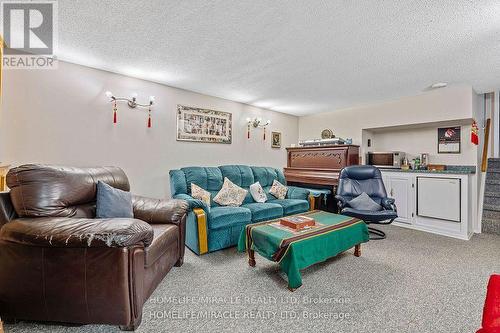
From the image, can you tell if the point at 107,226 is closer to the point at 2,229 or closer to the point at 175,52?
the point at 2,229

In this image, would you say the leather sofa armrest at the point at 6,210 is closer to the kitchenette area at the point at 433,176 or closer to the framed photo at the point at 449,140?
the kitchenette area at the point at 433,176

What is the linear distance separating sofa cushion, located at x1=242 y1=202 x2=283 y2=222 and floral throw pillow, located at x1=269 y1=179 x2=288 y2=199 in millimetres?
579

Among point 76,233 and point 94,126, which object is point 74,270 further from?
point 94,126

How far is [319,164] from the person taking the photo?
4.77 metres

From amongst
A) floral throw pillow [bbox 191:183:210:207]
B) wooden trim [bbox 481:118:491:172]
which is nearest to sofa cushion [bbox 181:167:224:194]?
floral throw pillow [bbox 191:183:210:207]

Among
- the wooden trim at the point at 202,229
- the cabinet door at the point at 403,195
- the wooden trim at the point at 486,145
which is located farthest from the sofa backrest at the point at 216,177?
the wooden trim at the point at 486,145

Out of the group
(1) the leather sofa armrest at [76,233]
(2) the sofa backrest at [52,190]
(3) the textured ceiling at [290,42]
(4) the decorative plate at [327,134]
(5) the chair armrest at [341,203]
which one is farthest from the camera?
(4) the decorative plate at [327,134]

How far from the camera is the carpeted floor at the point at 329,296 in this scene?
1.56 meters

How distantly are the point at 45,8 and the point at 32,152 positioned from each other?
154cm

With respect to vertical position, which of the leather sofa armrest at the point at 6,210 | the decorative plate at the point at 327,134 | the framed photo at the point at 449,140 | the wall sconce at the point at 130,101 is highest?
the wall sconce at the point at 130,101

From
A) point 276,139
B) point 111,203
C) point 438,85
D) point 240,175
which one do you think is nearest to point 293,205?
point 240,175

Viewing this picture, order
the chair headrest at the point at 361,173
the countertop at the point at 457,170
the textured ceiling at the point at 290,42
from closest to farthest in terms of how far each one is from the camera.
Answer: the textured ceiling at the point at 290,42
the countertop at the point at 457,170
the chair headrest at the point at 361,173

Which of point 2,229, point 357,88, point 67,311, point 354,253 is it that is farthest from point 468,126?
point 2,229

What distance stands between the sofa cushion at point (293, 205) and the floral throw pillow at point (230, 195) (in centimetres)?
64
